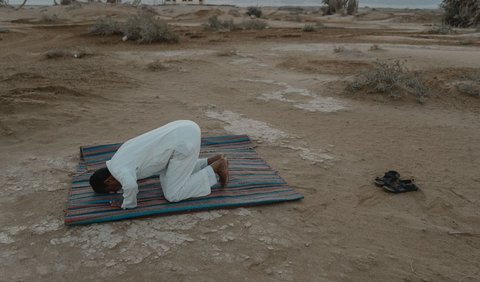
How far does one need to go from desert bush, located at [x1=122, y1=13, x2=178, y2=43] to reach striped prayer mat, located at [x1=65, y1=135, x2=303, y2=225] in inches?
390

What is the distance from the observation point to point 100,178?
379cm

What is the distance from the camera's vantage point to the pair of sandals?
4.38 meters

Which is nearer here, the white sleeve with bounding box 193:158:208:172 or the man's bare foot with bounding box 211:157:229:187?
the man's bare foot with bounding box 211:157:229:187

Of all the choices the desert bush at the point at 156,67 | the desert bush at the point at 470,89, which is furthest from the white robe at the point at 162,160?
the desert bush at the point at 156,67

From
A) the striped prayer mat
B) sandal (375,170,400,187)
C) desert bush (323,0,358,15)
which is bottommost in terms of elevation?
sandal (375,170,400,187)

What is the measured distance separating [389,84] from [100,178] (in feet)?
20.1

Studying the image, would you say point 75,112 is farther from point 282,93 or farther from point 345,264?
point 345,264

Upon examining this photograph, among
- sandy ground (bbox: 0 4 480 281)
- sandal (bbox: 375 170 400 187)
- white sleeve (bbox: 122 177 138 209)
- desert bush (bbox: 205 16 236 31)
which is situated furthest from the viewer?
desert bush (bbox: 205 16 236 31)

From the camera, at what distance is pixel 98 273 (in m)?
3.05

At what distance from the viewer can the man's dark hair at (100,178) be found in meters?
3.78

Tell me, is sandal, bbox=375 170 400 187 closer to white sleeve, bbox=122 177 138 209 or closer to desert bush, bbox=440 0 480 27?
white sleeve, bbox=122 177 138 209

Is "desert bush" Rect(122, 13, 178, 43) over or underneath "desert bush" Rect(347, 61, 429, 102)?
over

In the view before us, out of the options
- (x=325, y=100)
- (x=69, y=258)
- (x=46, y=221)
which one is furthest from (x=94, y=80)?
(x=69, y=258)

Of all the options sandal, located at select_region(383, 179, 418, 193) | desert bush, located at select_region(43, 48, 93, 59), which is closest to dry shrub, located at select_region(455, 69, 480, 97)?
sandal, located at select_region(383, 179, 418, 193)
